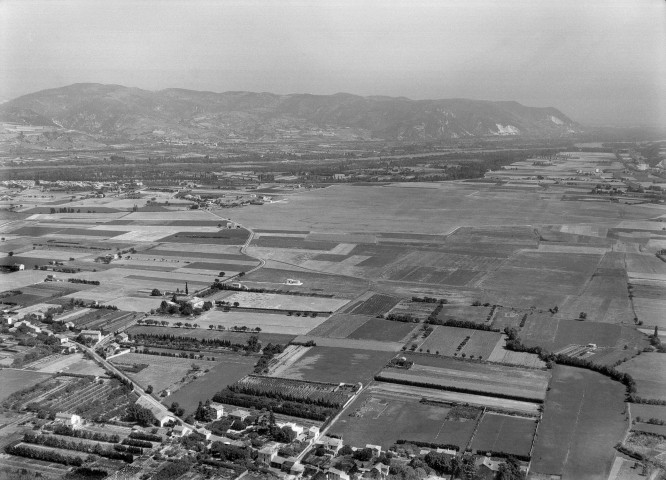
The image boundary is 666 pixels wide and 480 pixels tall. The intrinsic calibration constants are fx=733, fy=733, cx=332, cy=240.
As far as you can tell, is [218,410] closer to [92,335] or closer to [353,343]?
[353,343]

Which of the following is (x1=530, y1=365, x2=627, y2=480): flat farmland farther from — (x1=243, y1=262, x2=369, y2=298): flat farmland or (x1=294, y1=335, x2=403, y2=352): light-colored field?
(x1=243, y1=262, x2=369, y2=298): flat farmland

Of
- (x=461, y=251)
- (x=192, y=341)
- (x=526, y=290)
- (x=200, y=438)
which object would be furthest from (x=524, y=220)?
(x=200, y=438)

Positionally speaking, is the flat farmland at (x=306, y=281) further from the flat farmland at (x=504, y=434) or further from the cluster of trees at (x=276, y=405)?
the flat farmland at (x=504, y=434)

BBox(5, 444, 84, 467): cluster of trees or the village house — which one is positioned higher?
the village house

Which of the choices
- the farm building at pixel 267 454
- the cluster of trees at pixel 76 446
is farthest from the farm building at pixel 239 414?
the cluster of trees at pixel 76 446

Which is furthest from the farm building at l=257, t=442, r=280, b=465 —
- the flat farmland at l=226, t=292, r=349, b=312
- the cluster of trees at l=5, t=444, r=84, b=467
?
the flat farmland at l=226, t=292, r=349, b=312

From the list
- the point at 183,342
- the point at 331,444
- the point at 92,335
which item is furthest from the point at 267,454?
the point at 92,335
